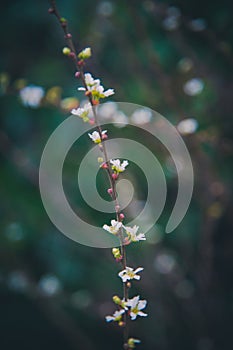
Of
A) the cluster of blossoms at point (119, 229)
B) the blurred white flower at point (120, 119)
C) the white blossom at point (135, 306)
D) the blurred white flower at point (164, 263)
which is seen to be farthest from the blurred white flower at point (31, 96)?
the blurred white flower at point (164, 263)

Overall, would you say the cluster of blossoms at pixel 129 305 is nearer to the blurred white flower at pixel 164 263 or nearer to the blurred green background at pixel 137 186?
the blurred green background at pixel 137 186

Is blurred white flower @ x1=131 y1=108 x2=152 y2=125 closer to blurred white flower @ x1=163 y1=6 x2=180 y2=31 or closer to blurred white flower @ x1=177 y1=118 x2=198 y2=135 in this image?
blurred white flower @ x1=177 y1=118 x2=198 y2=135

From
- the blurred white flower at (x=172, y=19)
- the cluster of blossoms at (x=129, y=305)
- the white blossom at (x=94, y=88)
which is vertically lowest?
the cluster of blossoms at (x=129, y=305)

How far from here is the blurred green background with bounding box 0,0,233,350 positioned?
66.2 inches

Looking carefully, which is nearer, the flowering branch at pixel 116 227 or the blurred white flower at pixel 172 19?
the flowering branch at pixel 116 227

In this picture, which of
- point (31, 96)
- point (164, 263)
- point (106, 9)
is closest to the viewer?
point (31, 96)

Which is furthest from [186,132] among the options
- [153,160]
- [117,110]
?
[153,160]

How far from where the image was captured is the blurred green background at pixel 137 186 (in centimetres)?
168

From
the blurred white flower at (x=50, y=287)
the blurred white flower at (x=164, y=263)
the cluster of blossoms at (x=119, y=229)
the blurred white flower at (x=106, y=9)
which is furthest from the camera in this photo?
the blurred white flower at (x=164, y=263)

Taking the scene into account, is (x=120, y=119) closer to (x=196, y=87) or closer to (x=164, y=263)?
(x=196, y=87)

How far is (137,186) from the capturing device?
6.44 ft

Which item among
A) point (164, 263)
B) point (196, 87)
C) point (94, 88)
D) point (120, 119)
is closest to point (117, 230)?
point (94, 88)

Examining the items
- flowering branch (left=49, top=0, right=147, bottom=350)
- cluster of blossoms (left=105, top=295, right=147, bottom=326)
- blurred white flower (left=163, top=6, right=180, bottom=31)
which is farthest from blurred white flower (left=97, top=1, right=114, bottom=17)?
cluster of blossoms (left=105, top=295, right=147, bottom=326)

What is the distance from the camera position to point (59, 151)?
2.06 m
